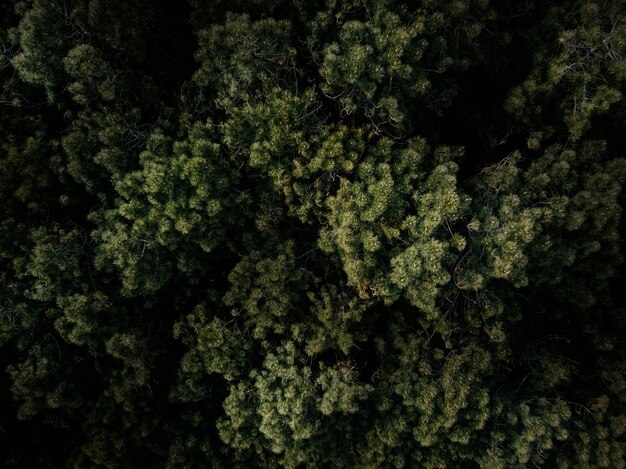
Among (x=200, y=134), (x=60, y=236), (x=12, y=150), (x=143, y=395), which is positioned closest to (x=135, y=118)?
(x=200, y=134)

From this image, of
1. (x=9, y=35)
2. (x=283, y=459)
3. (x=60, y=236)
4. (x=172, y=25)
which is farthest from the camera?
(x=172, y=25)

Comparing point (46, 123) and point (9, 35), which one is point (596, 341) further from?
point (9, 35)

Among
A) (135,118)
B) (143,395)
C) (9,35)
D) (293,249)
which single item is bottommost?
(143,395)

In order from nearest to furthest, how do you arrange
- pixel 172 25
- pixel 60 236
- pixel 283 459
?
pixel 60 236 < pixel 283 459 < pixel 172 25

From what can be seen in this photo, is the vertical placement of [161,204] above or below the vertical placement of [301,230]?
above

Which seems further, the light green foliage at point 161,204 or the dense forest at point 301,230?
the light green foliage at point 161,204

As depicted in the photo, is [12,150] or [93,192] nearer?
[12,150]

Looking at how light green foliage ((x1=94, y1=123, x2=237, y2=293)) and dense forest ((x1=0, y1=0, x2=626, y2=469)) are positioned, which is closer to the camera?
dense forest ((x1=0, y1=0, x2=626, y2=469))

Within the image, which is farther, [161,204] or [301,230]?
[301,230]
